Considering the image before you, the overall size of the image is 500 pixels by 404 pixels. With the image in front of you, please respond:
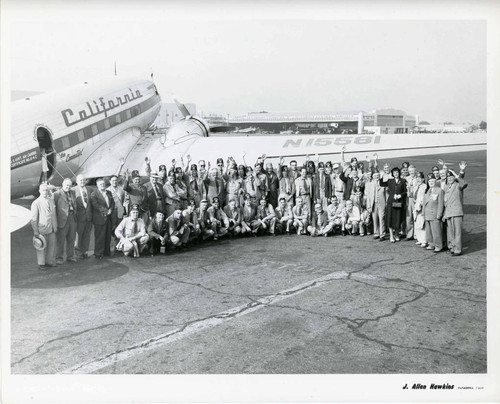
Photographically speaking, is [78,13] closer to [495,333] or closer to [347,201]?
[347,201]

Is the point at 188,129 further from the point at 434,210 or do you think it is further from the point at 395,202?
the point at 434,210

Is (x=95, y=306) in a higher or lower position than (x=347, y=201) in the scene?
lower

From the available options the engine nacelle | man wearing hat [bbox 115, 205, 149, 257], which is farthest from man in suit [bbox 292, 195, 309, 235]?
the engine nacelle

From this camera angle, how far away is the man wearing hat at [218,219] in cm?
874

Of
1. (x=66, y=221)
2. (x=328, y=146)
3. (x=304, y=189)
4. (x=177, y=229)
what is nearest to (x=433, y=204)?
(x=304, y=189)

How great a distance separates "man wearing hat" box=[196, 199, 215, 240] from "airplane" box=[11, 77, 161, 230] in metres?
2.89

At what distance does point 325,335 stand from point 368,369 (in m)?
0.57

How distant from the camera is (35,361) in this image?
5.13 meters

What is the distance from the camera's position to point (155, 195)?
833cm

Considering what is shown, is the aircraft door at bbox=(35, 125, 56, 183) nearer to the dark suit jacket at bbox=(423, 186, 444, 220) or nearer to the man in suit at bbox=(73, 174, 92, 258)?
the man in suit at bbox=(73, 174, 92, 258)

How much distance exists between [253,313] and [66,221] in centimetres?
366

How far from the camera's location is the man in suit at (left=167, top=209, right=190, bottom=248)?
8047mm

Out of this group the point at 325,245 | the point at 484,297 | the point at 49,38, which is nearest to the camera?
the point at 484,297
